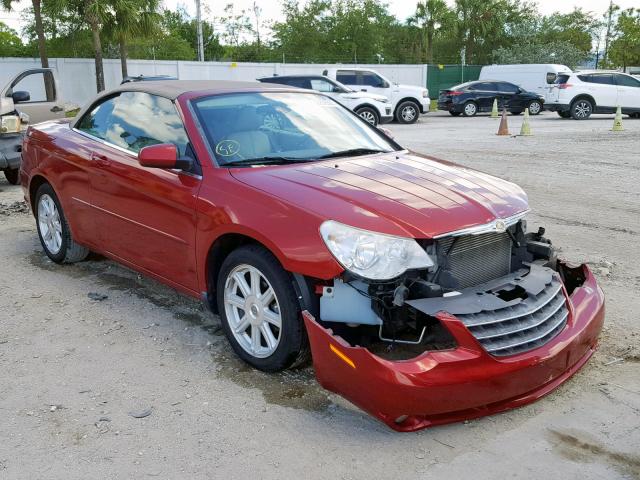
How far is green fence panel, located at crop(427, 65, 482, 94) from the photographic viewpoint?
3622 centimetres

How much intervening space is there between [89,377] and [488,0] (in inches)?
2166

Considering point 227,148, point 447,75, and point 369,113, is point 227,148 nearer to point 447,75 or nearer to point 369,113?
point 369,113

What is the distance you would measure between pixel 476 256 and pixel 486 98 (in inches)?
925

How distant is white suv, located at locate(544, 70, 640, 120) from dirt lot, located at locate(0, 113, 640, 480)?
19.1 meters

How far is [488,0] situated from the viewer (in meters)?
Answer: 52.8

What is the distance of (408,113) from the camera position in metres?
22.4

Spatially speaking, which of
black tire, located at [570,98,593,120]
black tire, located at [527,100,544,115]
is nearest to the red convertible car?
black tire, located at [570,98,593,120]

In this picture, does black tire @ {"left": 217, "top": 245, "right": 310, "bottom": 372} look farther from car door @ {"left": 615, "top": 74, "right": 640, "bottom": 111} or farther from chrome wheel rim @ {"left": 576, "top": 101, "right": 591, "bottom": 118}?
car door @ {"left": 615, "top": 74, "right": 640, "bottom": 111}

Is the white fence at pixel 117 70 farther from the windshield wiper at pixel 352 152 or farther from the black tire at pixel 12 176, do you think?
the windshield wiper at pixel 352 152

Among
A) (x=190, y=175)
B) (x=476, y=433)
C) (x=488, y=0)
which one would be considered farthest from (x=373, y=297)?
(x=488, y=0)

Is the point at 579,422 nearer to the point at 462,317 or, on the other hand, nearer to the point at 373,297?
the point at 462,317

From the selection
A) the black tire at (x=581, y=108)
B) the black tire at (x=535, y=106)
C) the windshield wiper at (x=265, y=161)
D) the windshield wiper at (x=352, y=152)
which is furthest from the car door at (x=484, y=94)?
the windshield wiper at (x=265, y=161)

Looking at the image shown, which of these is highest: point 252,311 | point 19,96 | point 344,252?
point 19,96

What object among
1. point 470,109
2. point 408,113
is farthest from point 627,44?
point 408,113
